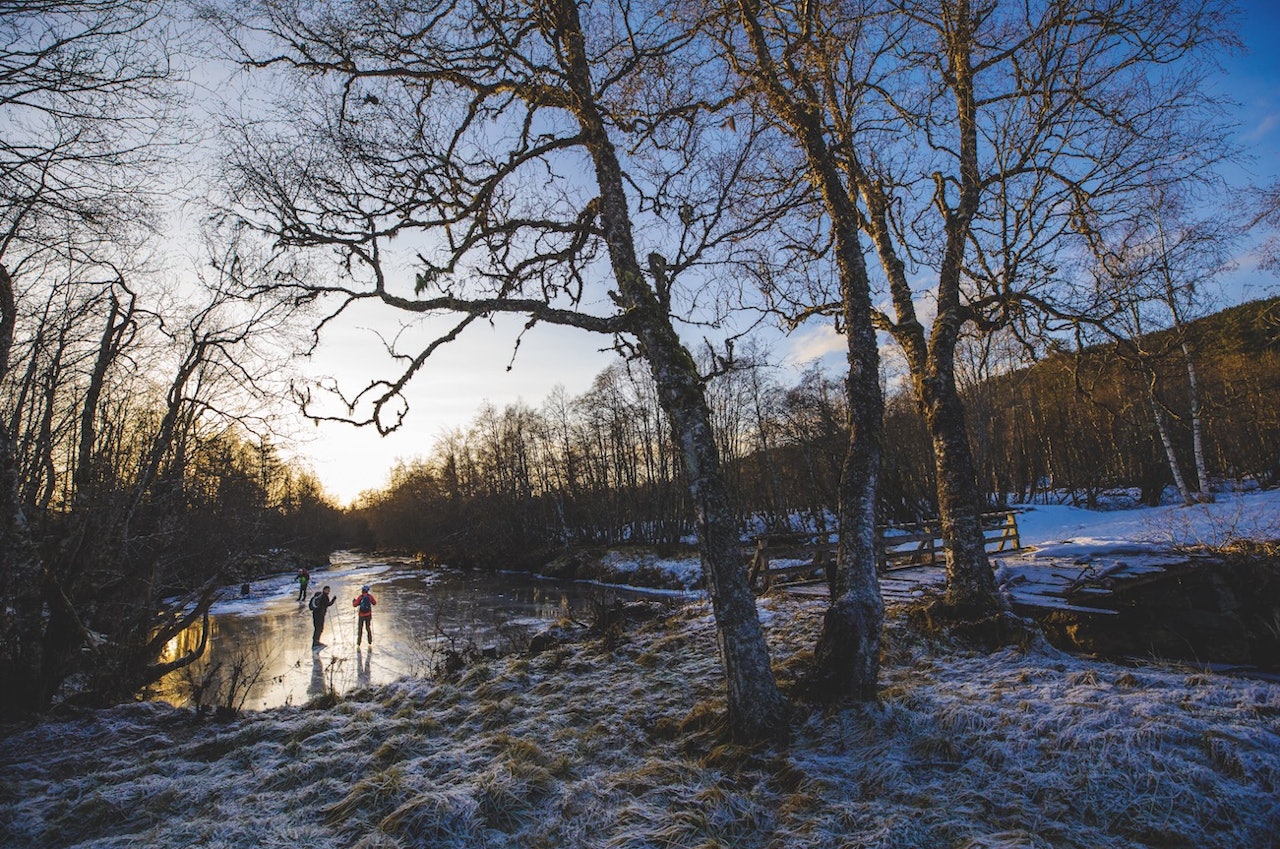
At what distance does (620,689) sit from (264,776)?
3.40 meters

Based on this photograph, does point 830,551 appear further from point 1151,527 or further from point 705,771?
point 705,771

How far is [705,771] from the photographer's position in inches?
147

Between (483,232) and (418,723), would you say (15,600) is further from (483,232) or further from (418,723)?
(483,232)

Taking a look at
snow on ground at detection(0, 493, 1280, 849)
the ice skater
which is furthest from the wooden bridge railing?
the ice skater

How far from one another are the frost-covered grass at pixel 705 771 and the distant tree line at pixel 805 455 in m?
15.5

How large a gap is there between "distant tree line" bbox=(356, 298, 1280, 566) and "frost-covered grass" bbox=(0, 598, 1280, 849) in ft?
50.7

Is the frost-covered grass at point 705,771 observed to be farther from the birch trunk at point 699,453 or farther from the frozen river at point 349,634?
the frozen river at point 349,634

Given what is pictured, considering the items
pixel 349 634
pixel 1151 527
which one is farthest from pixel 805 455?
pixel 349 634

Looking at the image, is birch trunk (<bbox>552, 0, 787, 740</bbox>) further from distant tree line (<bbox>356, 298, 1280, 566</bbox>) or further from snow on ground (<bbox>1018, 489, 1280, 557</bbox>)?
distant tree line (<bbox>356, 298, 1280, 566</bbox>)

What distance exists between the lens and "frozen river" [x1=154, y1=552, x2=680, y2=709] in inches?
388

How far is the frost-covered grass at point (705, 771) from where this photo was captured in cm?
293

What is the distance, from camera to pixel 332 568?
45.6 metres

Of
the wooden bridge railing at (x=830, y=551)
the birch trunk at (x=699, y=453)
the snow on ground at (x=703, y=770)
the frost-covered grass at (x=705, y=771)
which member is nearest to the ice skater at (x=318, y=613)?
the snow on ground at (x=703, y=770)

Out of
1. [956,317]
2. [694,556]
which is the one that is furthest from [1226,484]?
[956,317]
